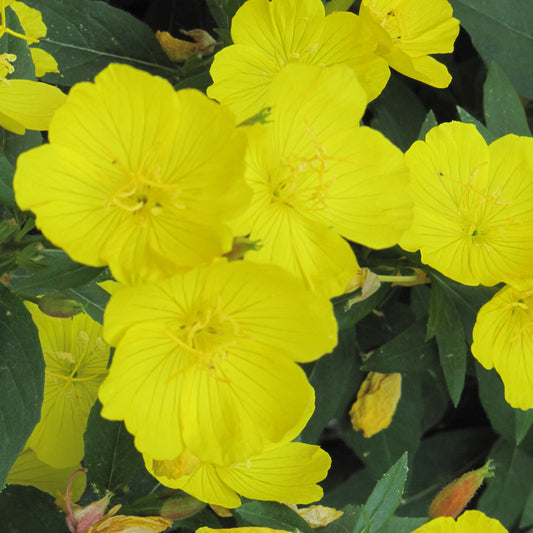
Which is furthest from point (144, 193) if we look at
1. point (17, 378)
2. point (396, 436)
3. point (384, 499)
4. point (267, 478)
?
point (396, 436)

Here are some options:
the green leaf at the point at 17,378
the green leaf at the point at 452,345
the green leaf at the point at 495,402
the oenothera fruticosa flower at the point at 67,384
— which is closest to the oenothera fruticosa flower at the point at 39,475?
the oenothera fruticosa flower at the point at 67,384

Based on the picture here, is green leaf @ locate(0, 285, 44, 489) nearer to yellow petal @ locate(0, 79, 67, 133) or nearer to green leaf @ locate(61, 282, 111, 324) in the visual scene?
green leaf @ locate(61, 282, 111, 324)

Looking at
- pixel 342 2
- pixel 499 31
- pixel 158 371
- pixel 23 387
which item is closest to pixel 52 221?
pixel 158 371

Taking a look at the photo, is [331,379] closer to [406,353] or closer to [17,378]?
[406,353]

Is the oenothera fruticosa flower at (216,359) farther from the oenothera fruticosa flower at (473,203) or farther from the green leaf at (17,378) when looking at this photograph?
the oenothera fruticosa flower at (473,203)

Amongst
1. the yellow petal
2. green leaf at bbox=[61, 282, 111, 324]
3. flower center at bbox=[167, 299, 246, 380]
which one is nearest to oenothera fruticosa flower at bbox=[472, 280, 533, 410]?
flower center at bbox=[167, 299, 246, 380]

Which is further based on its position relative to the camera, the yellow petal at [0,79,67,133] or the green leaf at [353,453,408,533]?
the green leaf at [353,453,408,533]

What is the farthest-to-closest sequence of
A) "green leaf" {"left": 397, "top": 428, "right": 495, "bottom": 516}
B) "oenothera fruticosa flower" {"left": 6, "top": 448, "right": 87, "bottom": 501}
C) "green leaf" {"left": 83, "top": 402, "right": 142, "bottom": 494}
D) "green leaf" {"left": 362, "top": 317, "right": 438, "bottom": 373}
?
1. "green leaf" {"left": 397, "top": 428, "right": 495, "bottom": 516}
2. "green leaf" {"left": 362, "top": 317, "right": 438, "bottom": 373}
3. "oenothera fruticosa flower" {"left": 6, "top": 448, "right": 87, "bottom": 501}
4. "green leaf" {"left": 83, "top": 402, "right": 142, "bottom": 494}
